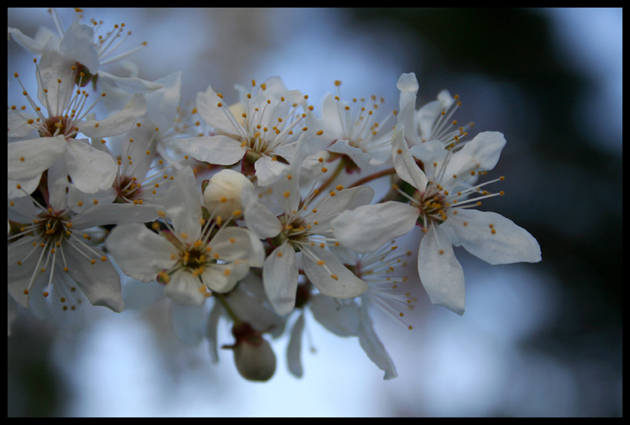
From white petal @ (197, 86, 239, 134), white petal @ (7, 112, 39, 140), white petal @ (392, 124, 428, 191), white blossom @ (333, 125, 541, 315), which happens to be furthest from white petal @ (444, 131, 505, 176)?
white petal @ (7, 112, 39, 140)

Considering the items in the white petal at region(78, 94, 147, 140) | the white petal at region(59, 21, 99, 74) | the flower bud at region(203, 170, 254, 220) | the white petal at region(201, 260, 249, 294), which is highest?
the white petal at region(59, 21, 99, 74)

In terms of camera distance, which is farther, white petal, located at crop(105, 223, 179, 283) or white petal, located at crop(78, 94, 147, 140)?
white petal, located at crop(78, 94, 147, 140)

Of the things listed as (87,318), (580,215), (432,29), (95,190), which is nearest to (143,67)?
(432,29)

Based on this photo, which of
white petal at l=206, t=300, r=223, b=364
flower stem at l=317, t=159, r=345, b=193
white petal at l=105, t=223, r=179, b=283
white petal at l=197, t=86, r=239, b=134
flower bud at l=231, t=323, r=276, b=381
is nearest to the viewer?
white petal at l=105, t=223, r=179, b=283

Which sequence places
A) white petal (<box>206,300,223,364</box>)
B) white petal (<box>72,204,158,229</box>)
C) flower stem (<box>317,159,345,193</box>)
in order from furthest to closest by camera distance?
white petal (<box>206,300,223,364</box>), flower stem (<box>317,159,345,193</box>), white petal (<box>72,204,158,229</box>)

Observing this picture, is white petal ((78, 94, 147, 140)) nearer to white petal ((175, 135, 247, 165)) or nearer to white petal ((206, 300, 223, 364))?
white petal ((175, 135, 247, 165))

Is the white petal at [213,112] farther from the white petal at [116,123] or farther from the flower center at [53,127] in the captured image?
the flower center at [53,127]

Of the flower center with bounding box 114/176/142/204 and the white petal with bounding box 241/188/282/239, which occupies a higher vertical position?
the white petal with bounding box 241/188/282/239

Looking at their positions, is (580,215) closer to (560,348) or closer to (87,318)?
(560,348)
